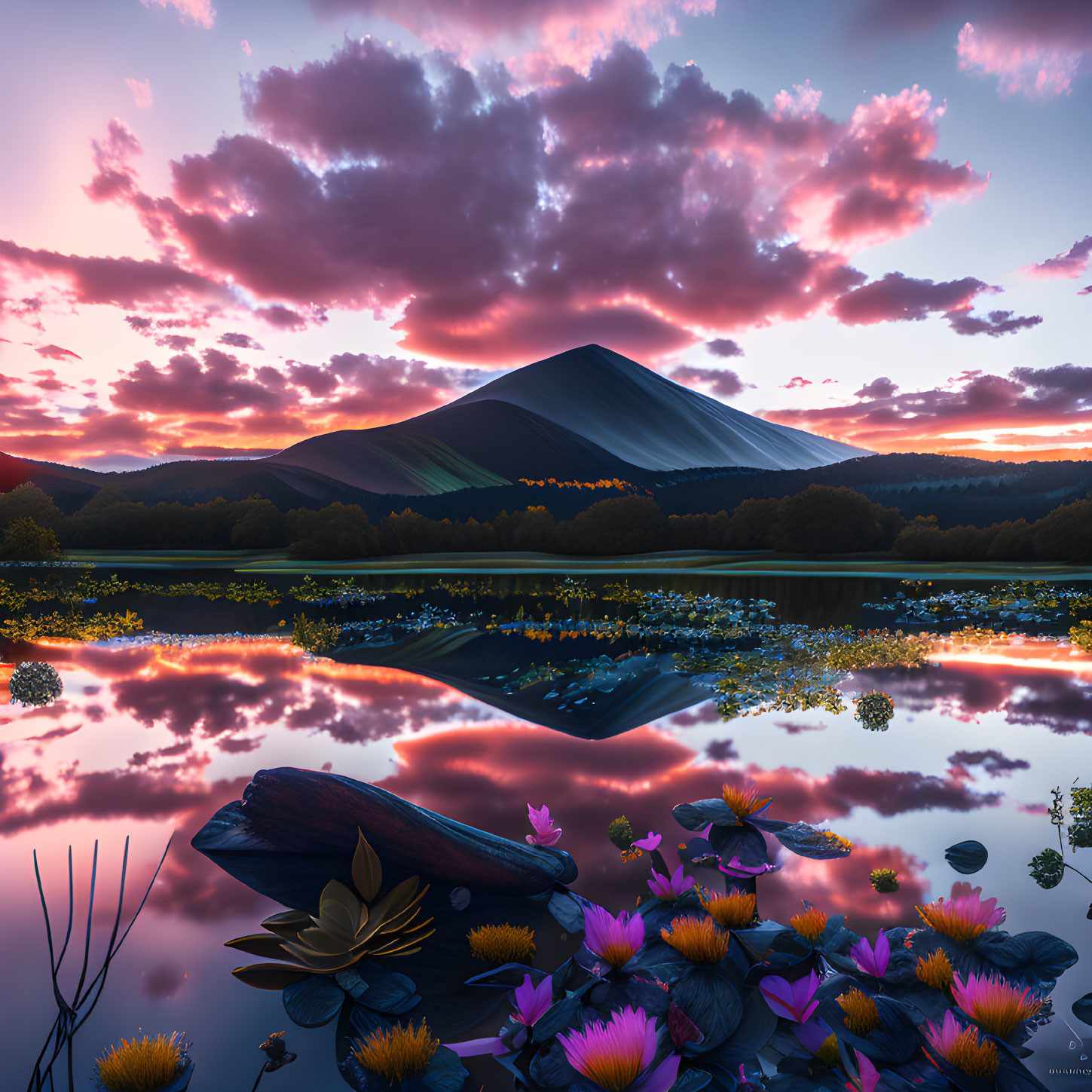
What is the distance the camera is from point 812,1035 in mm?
2158

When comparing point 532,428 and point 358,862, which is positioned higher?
point 532,428

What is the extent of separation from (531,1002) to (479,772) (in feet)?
10.4

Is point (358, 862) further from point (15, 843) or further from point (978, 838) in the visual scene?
point (978, 838)

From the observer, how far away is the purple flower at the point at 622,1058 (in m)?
1.76

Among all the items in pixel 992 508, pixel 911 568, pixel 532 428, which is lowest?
pixel 911 568

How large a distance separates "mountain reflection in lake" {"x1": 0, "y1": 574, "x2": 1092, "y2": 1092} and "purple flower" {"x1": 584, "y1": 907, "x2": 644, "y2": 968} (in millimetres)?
929

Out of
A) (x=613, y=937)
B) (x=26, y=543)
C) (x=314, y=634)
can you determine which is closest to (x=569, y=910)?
(x=613, y=937)

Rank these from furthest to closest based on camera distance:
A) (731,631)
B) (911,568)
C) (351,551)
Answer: (351,551), (911,568), (731,631)

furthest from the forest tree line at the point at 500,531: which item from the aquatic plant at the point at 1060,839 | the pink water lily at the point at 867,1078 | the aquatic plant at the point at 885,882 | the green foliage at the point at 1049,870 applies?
the pink water lily at the point at 867,1078

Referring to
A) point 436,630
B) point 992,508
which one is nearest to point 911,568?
point 992,508

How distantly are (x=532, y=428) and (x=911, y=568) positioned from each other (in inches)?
4956

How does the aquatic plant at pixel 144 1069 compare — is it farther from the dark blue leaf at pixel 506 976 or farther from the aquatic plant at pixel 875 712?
the aquatic plant at pixel 875 712

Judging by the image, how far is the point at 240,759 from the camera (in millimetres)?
5586

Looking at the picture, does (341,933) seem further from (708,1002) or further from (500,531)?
(500,531)
